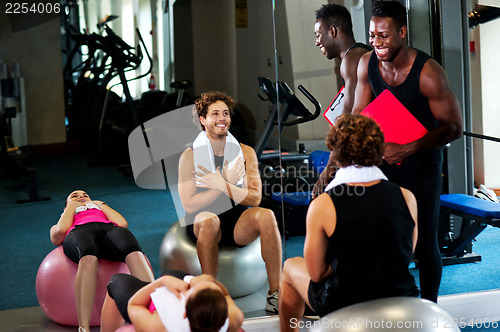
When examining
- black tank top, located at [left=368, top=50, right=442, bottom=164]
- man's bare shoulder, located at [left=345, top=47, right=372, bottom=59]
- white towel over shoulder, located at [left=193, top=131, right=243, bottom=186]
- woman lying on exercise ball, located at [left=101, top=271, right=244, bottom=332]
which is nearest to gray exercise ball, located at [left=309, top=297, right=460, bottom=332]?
woman lying on exercise ball, located at [left=101, top=271, right=244, bottom=332]

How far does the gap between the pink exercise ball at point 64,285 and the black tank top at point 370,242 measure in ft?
3.84

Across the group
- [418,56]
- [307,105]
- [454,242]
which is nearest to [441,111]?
[418,56]

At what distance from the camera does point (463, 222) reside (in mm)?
3611

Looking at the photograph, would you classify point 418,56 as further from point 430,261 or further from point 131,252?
point 131,252

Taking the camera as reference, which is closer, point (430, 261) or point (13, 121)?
point (430, 261)

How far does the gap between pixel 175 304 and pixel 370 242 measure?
69cm

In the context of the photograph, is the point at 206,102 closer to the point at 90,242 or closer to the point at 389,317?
the point at 90,242

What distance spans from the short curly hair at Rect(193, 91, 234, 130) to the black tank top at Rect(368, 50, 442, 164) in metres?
0.71

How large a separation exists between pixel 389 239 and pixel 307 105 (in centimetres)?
106

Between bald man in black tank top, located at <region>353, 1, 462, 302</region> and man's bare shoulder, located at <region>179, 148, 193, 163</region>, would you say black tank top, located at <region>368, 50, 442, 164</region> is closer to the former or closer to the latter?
bald man in black tank top, located at <region>353, 1, 462, 302</region>

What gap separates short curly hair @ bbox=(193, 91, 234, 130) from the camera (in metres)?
2.80

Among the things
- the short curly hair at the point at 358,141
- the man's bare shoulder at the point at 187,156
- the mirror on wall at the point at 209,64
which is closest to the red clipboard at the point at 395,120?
the mirror on wall at the point at 209,64

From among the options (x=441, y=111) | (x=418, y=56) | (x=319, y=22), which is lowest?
(x=441, y=111)

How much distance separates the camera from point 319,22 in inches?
111
